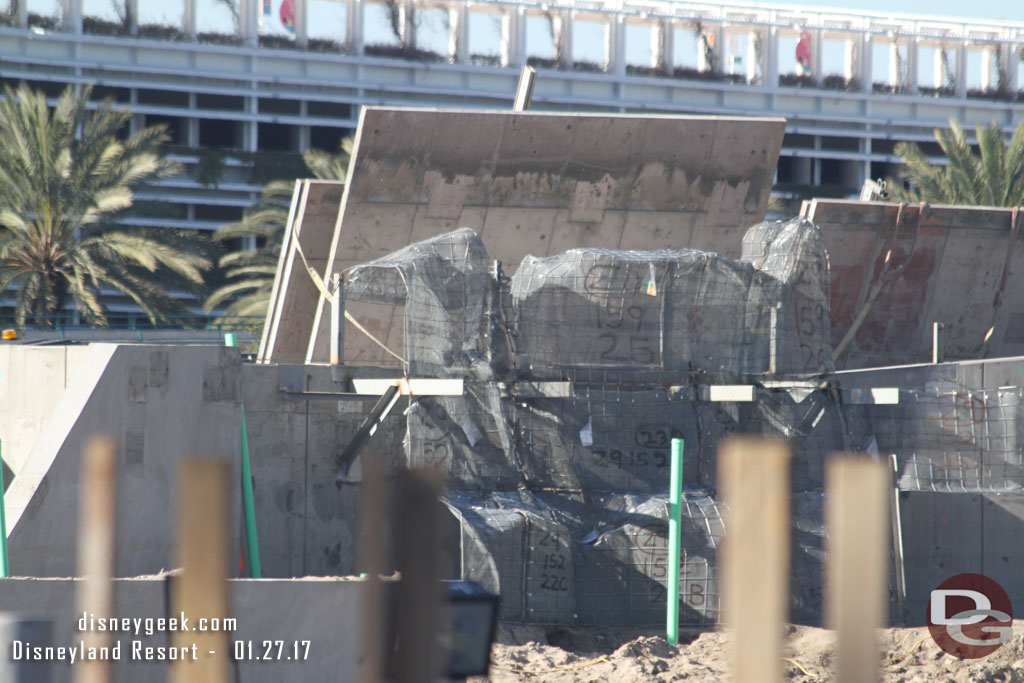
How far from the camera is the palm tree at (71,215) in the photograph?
21.7 metres

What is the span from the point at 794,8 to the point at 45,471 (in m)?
51.5

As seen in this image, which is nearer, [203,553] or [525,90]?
[203,553]

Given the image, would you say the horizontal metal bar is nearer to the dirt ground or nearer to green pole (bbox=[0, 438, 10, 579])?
the dirt ground

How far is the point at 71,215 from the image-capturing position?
22.3 meters

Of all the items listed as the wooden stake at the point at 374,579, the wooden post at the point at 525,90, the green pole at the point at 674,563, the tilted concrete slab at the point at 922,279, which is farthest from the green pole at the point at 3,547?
the tilted concrete slab at the point at 922,279

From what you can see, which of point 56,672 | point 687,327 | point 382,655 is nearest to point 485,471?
point 687,327

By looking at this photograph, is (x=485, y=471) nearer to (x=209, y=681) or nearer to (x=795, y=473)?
(x=795, y=473)

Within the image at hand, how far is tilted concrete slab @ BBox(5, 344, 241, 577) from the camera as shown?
7.70 metres

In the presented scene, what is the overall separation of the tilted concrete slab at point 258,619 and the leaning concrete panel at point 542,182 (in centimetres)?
620

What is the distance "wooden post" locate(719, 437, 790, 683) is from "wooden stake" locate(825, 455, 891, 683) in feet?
0.33

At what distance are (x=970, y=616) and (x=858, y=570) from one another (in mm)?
7831

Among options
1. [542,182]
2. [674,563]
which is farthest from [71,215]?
[674,563]

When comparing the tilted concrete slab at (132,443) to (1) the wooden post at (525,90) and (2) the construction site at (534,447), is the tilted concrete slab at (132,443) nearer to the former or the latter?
(2) the construction site at (534,447)

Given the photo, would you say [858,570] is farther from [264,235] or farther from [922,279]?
[264,235]
